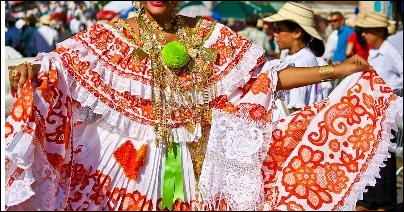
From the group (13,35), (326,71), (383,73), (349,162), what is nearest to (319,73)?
(326,71)

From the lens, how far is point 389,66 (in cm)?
730

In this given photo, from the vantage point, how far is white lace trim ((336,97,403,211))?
358 centimetres

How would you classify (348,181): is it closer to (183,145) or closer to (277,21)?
(183,145)

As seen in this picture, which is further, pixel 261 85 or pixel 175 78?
pixel 261 85

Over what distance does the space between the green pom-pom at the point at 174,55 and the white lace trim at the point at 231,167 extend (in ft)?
1.03

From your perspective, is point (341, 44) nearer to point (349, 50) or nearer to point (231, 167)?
point (349, 50)

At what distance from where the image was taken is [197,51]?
3.68 metres

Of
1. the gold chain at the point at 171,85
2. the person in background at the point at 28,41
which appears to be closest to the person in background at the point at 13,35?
the person in background at the point at 28,41

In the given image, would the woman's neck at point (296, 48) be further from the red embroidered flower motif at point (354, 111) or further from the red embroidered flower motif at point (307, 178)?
the red embroidered flower motif at point (307, 178)

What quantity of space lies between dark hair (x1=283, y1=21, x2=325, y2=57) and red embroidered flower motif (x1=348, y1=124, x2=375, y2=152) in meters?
2.06

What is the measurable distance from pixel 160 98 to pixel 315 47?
8.66ft

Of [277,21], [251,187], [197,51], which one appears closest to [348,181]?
[251,187]

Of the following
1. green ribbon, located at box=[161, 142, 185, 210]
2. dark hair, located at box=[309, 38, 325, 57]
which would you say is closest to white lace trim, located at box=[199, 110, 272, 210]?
green ribbon, located at box=[161, 142, 185, 210]

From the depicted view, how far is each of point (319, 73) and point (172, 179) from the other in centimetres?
88
